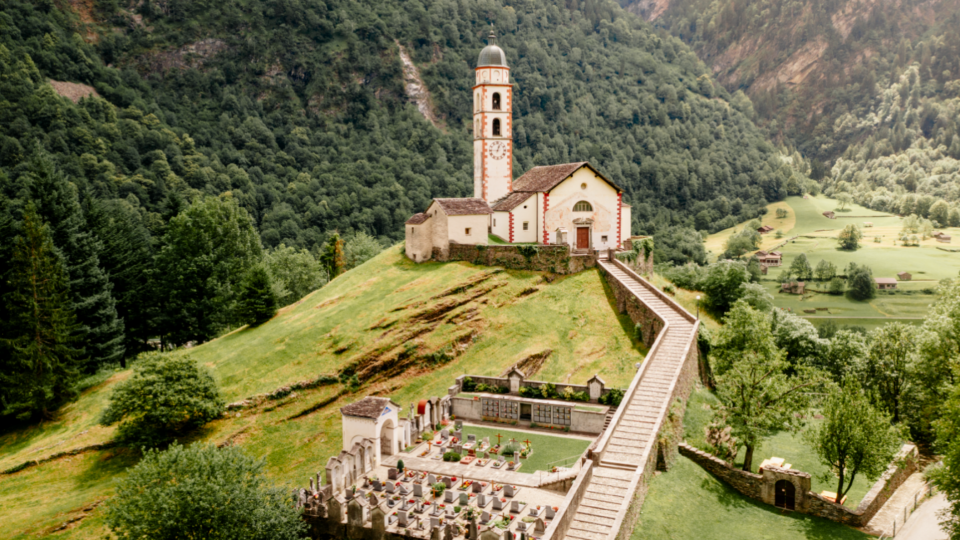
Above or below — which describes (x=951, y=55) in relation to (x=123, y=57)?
above

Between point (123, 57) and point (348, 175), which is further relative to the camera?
point (123, 57)

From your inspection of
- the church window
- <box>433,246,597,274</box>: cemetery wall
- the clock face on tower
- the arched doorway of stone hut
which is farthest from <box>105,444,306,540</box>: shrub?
the clock face on tower

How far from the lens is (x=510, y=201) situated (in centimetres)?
5344

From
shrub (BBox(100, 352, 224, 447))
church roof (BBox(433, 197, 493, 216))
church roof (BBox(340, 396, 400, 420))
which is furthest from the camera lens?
church roof (BBox(433, 197, 493, 216))

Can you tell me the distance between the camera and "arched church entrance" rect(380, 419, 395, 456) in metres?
33.9

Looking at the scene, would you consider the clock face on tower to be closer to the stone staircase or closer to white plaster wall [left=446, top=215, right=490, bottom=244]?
white plaster wall [left=446, top=215, right=490, bottom=244]

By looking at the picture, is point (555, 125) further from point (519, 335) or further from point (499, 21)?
point (519, 335)

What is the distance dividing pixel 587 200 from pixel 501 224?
7.29 metres

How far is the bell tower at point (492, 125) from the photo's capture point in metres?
55.2

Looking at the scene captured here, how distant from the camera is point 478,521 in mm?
26469

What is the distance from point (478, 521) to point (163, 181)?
10370 centimetres

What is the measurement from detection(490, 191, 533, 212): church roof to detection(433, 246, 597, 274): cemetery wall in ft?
15.0

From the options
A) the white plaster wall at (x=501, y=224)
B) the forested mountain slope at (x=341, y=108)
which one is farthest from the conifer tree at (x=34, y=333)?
the forested mountain slope at (x=341, y=108)

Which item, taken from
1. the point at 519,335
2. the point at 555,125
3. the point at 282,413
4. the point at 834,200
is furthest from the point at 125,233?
the point at 834,200
